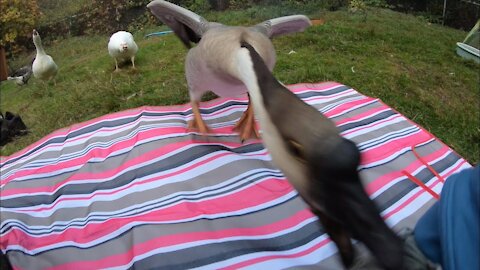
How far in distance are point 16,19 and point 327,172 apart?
10.5 metres

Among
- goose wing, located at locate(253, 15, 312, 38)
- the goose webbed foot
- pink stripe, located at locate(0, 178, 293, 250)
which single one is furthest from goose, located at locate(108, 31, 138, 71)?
pink stripe, located at locate(0, 178, 293, 250)

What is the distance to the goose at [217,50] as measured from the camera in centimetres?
243

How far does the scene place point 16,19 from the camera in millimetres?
10055

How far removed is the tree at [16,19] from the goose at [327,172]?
10.1 m

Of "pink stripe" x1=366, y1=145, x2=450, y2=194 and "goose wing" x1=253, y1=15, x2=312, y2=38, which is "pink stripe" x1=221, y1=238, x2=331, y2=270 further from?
"goose wing" x1=253, y1=15, x2=312, y2=38

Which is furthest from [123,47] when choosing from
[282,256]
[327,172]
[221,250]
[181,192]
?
[327,172]

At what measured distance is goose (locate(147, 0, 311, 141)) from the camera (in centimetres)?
243

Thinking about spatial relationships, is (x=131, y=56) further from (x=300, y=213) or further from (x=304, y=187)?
(x=304, y=187)

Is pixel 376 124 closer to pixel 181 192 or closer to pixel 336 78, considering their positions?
pixel 336 78

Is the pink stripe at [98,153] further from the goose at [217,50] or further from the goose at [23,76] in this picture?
the goose at [23,76]

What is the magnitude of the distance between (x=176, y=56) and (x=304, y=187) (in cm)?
479

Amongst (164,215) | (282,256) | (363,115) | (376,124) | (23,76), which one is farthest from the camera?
(23,76)

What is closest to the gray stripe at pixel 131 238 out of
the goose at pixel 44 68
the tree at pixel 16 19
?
the goose at pixel 44 68

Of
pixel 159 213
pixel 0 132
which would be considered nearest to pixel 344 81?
pixel 159 213
